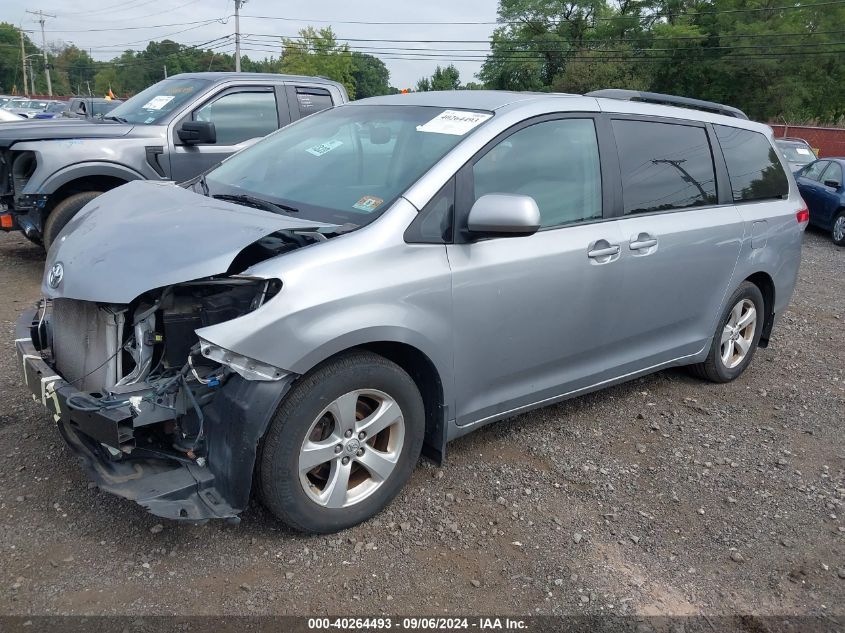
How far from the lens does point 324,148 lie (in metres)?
3.71

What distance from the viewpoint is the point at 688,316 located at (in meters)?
4.36

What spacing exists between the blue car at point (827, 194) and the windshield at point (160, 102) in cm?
1071

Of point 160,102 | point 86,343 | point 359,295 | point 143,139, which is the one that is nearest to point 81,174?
point 143,139

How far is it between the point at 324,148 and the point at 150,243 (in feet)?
3.84

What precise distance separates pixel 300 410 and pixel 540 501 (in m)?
1.35

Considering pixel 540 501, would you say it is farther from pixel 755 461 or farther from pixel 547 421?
pixel 755 461

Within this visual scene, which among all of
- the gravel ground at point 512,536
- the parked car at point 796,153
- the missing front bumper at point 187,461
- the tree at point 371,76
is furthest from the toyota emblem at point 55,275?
the tree at point 371,76

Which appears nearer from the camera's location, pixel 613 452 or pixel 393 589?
pixel 393 589

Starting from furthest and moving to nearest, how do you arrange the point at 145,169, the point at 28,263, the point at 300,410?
the point at 28,263 < the point at 145,169 < the point at 300,410

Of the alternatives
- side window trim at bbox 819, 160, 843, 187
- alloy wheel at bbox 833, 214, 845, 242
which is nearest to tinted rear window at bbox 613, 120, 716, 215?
alloy wheel at bbox 833, 214, 845, 242

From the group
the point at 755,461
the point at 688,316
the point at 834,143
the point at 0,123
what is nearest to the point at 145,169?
the point at 0,123

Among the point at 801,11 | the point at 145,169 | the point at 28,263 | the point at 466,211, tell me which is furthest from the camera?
the point at 801,11

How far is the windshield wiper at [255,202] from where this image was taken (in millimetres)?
3273

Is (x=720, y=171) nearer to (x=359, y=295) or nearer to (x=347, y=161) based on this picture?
(x=347, y=161)
